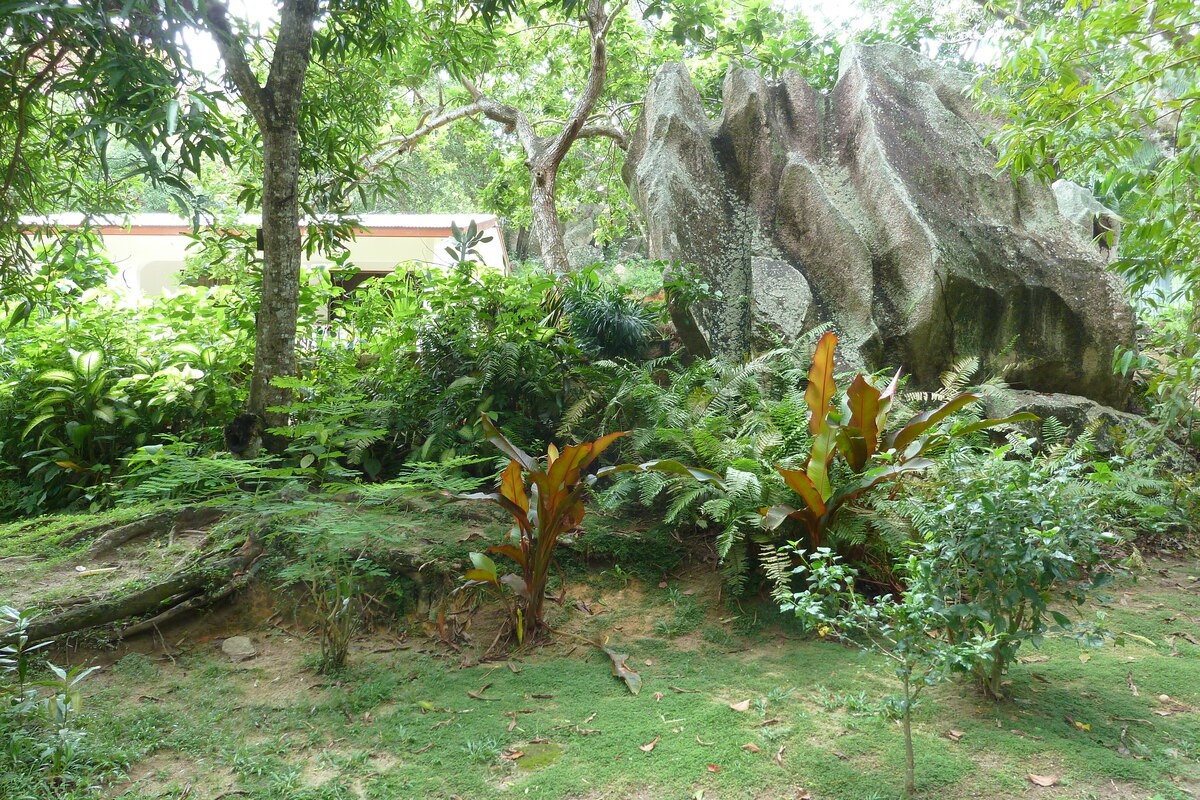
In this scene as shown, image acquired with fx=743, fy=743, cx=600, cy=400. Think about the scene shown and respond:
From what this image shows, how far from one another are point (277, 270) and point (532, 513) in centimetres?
234

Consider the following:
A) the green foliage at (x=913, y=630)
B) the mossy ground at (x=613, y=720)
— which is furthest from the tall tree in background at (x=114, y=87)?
the green foliage at (x=913, y=630)

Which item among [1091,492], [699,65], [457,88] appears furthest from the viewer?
[457,88]

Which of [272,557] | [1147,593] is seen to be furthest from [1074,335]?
[272,557]

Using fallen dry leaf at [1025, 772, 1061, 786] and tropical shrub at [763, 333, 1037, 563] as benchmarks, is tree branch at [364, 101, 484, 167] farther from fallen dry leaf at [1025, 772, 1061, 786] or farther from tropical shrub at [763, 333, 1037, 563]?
fallen dry leaf at [1025, 772, 1061, 786]

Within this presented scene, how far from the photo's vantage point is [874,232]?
262 inches

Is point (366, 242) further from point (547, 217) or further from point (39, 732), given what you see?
point (39, 732)

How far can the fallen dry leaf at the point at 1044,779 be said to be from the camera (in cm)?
227

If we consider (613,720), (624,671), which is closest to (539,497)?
(624,671)

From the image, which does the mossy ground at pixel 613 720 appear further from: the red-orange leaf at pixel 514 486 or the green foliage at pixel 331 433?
the green foliage at pixel 331 433

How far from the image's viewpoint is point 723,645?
3.49m

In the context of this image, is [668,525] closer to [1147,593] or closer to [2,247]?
[1147,593]

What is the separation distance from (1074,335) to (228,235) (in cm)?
684

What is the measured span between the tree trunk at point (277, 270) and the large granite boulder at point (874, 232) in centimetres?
305

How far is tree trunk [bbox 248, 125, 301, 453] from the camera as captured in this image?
14.6 feet
